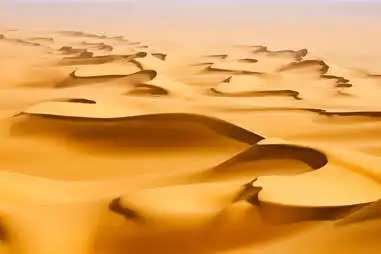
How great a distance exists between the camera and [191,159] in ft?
12.8

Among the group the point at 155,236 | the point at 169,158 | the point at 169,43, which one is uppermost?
the point at 155,236

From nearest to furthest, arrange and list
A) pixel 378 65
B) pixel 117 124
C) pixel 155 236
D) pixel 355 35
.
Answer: pixel 155 236 → pixel 117 124 → pixel 378 65 → pixel 355 35

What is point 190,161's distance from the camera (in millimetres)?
3838

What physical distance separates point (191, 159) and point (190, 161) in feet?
0.16

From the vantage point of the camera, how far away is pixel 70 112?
461 cm

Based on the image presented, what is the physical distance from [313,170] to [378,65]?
6.39 metres

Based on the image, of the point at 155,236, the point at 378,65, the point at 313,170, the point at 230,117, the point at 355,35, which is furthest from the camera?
the point at 355,35

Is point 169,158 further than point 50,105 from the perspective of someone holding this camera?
No

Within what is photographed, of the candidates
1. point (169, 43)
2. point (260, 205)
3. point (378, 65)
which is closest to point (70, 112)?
point (260, 205)

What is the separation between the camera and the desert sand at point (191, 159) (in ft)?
7.83

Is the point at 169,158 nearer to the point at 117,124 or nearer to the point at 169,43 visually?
the point at 117,124

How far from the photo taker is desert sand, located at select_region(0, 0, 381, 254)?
2.39 metres

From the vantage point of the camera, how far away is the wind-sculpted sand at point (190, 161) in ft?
7.82

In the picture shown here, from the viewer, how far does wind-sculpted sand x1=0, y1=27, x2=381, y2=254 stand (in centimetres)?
238
